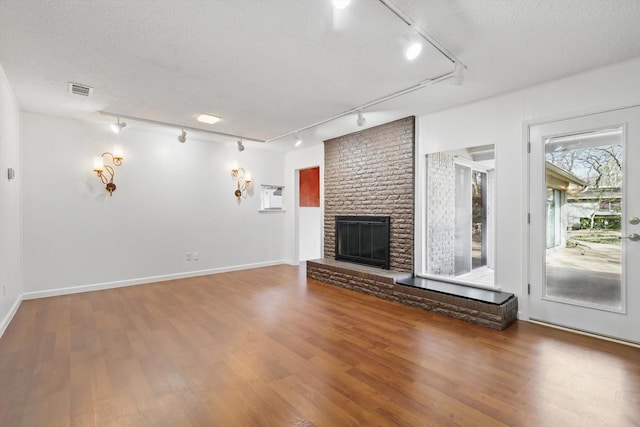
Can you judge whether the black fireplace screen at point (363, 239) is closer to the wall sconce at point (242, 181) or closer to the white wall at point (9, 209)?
the wall sconce at point (242, 181)

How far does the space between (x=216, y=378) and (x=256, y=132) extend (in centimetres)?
398

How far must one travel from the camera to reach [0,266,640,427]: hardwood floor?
1.79 m

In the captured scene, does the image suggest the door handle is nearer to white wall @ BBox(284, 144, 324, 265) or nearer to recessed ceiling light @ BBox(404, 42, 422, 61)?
recessed ceiling light @ BBox(404, 42, 422, 61)

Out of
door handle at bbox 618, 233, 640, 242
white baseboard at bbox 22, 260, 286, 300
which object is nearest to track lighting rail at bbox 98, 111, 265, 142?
white baseboard at bbox 22, 260, 286, 300

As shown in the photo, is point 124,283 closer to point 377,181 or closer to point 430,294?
point 377,181

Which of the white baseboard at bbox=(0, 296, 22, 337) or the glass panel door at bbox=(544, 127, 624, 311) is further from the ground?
the glass panel door at bbox=(544, 127, 624, 311)

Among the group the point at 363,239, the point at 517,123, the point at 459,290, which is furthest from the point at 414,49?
the point at 363,239

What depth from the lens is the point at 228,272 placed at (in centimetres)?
597

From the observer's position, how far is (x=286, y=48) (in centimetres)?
251

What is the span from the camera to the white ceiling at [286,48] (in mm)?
2031

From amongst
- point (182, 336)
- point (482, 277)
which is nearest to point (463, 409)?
point (182, 336)

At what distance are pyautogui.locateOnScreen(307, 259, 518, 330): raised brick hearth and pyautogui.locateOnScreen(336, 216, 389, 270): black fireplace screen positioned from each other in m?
0.20

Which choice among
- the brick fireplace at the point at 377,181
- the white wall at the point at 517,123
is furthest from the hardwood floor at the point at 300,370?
the brick fireplace at the point at 377,181

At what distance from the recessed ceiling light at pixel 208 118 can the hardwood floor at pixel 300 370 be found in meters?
2.65
